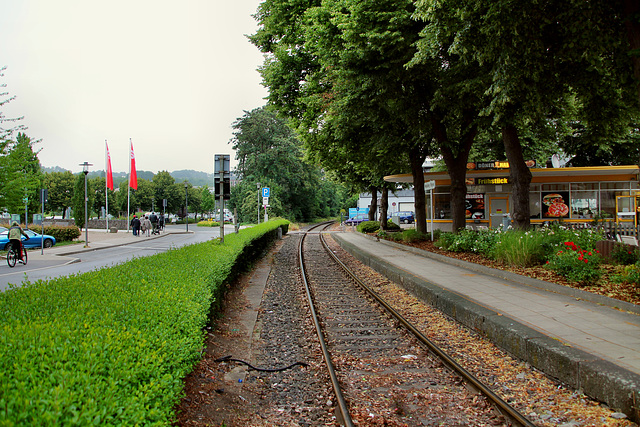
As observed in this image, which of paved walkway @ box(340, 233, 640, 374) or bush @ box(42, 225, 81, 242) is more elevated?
bush @ box(42, 225, 81, 242)

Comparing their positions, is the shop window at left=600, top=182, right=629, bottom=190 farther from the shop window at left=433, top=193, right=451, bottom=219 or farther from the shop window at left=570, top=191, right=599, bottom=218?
the shop window at left=433, top=193, right=451, bottom=219

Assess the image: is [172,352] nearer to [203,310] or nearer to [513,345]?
[203,310]

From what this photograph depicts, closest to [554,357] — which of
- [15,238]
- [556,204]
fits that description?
[15,238]

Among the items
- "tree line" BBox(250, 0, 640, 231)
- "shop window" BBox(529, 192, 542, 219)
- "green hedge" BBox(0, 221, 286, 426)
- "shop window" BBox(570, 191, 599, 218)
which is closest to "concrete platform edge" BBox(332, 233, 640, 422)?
"green hedge" BBox(0, 221, 286, 426)

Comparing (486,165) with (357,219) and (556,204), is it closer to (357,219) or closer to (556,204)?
(556,204)

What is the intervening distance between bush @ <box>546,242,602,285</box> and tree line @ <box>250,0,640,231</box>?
3.26m

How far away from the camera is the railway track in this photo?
13.1 feet

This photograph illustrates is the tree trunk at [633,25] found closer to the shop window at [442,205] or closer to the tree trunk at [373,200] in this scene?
the shop window at [442,205]

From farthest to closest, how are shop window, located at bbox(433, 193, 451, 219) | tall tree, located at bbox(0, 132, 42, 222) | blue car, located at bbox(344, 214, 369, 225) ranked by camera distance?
1. blue car, located at bbox(344, 214, 369, 225)
2. shop window, located at bbox(433, 193, 451, 219)
3. tall tree, located at bbox(0, 132, 42, 222)

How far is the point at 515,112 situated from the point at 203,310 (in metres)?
10.5

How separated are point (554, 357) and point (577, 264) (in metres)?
4.62

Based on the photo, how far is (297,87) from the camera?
731 inches

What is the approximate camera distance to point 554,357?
4.68m

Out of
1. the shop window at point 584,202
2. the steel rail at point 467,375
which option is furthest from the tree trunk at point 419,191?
the steel rail at point 467,375
